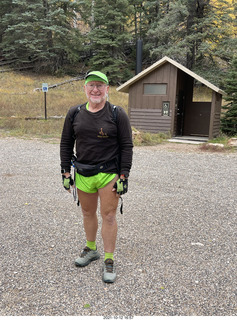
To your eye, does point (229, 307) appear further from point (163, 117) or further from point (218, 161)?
point (163, 117)

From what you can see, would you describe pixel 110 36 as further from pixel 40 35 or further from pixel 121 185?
pixel 121 185

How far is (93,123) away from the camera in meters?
2.63

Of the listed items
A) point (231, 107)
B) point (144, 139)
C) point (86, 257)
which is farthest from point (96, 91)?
point (231, 107)

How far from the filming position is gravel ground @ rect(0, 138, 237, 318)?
2445 mm

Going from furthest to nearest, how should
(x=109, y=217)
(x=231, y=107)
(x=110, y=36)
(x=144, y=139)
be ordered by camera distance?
(x=110, y=36), (x=231, y=107), (x=144, y=139), (x=109, y=217)

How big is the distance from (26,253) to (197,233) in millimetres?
2267

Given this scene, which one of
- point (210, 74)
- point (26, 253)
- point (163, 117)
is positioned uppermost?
point (210, 74)

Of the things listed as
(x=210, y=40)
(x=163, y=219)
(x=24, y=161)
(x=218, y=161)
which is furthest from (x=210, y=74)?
(x=163, y=219)

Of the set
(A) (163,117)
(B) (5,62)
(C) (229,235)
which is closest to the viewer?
(C) (229,235)

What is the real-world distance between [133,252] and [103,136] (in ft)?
5.04

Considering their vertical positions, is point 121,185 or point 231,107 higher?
point 231,107

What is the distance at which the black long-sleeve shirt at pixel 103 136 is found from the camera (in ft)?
8.63

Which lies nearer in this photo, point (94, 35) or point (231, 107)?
point (231, 107)

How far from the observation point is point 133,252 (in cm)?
335
